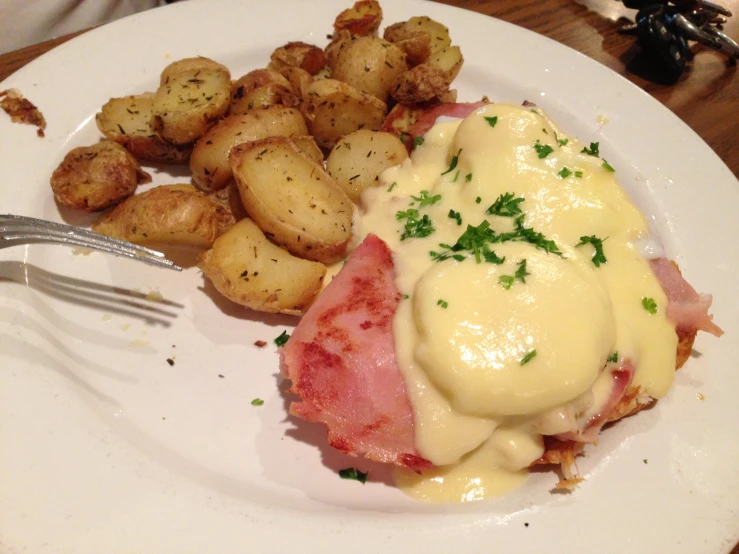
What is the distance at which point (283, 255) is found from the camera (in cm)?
190

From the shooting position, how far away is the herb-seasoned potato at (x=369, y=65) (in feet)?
7.57

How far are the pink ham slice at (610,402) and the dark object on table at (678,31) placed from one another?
2268 millimetres

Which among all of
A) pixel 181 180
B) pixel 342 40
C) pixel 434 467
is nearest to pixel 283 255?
pixel 181 180

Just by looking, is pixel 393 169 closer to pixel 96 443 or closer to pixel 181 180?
pixel 181 180

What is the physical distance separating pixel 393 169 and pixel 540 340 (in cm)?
99

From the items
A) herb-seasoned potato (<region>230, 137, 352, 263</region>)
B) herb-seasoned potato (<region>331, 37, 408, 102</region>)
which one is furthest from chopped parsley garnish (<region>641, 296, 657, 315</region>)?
herb-seasoned potato (<region>331, 37, 408, 102</region>)

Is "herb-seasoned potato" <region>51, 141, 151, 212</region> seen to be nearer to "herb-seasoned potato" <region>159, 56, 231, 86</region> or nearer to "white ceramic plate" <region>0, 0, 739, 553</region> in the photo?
"white ceramic plate" <region>0, 0, 739, 553</region>

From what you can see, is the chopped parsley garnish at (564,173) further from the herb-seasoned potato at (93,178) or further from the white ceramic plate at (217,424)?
the herb-seasoned potato at (93,178)

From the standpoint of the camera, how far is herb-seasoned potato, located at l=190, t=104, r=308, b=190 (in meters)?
2.03

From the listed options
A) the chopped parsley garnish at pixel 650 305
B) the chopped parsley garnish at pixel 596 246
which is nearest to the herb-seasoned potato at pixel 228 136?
the chopped parsley garnish at pixel 596 246

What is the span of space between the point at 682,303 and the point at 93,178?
2.15 meters

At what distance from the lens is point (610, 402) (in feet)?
5.17

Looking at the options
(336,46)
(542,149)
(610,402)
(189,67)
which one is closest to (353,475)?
(610,402)

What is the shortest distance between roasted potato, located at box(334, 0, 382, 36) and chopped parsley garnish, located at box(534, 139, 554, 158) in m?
1.19
